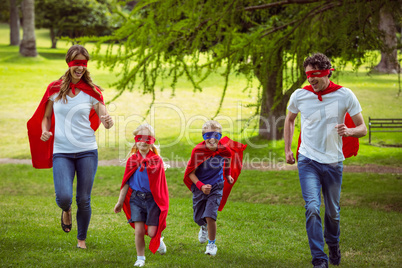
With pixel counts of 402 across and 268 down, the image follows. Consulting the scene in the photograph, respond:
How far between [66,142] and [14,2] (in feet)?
141

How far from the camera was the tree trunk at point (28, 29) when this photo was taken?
33.0m

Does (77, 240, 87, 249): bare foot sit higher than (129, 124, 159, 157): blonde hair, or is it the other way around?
(129, 124, 159, 157): blonde hair

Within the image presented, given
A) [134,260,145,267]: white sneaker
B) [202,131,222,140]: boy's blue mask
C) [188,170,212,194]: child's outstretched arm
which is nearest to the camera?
[134,260,145,267]: white sneaker

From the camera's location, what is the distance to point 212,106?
2609 cm

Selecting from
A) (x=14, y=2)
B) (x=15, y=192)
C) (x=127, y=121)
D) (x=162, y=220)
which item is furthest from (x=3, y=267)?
(x=14, y=2)

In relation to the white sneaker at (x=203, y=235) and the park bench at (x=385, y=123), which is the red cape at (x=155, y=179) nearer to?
the white sneaker at (x=203, y=235)

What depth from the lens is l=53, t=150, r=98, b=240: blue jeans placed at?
5316 mm

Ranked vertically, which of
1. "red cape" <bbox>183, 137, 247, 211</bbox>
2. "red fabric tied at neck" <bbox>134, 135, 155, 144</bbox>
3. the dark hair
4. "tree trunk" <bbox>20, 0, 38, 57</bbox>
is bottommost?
"red cape" <bbox>183, 137, 247, 211</bbox>

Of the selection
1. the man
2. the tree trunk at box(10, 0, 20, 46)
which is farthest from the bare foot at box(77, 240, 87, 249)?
the tree trunk at box(10, 0, 20, 46)

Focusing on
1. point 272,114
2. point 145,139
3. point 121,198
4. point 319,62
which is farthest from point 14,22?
point 319,62

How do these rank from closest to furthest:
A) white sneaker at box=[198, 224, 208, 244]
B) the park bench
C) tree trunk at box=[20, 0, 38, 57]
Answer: white sneaker at box=[198, 224, 208, 244] → the park bench → tree trunk at box=[20, 0, 38, 57]

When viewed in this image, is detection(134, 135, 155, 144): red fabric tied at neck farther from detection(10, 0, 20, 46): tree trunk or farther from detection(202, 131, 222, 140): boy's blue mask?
detection(10, 0, 20, 46): tree trunk

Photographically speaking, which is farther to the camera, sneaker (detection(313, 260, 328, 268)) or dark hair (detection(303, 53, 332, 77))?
dark hair (detection(303, 53, 332, 77))

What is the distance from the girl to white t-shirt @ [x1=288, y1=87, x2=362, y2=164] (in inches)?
62.6
